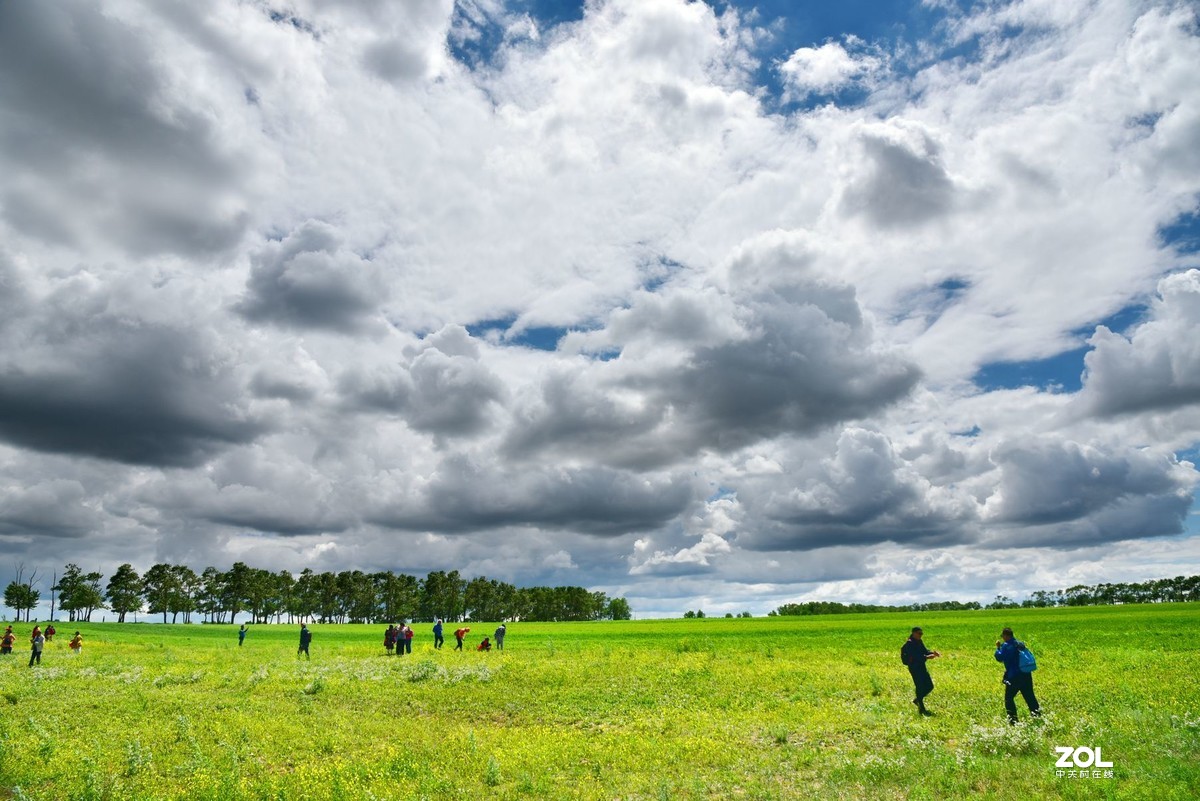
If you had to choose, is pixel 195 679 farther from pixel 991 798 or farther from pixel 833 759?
pixel 991 798

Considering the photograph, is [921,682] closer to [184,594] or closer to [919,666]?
[919,666]

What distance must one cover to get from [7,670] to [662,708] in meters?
44.0

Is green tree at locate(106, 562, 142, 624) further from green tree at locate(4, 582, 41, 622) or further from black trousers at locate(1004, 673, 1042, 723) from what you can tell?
black trousers at locate(1004, 673, 1042, 723)

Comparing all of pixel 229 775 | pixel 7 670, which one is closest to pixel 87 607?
pixel 7 670

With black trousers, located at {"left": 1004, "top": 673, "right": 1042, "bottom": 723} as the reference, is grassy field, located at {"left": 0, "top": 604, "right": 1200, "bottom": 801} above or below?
below

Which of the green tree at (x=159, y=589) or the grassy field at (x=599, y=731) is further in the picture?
the green tree at (x=159, y=589)

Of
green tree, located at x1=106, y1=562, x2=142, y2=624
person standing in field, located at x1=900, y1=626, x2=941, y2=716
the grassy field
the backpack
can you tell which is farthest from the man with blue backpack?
green tree, located at x1=106, y1=562, x2=142, y2=624

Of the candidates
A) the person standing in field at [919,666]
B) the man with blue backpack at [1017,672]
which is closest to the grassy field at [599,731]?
the man with blue backpack at [1017,672]

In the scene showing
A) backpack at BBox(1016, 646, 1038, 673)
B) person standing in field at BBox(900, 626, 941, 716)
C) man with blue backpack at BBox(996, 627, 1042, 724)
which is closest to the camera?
backpack at BBox(1016, 646, 1038, 673)

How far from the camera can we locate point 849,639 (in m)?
64.2

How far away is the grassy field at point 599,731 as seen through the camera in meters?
17.3

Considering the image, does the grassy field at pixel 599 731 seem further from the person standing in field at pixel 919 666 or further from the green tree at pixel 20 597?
the green tree at pixel 20 597

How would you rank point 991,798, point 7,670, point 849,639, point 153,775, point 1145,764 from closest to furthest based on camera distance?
point 991,798 < point 1145,764 < point 153,775 < point 7,670 < point 849,639

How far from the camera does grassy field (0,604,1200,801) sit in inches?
680
